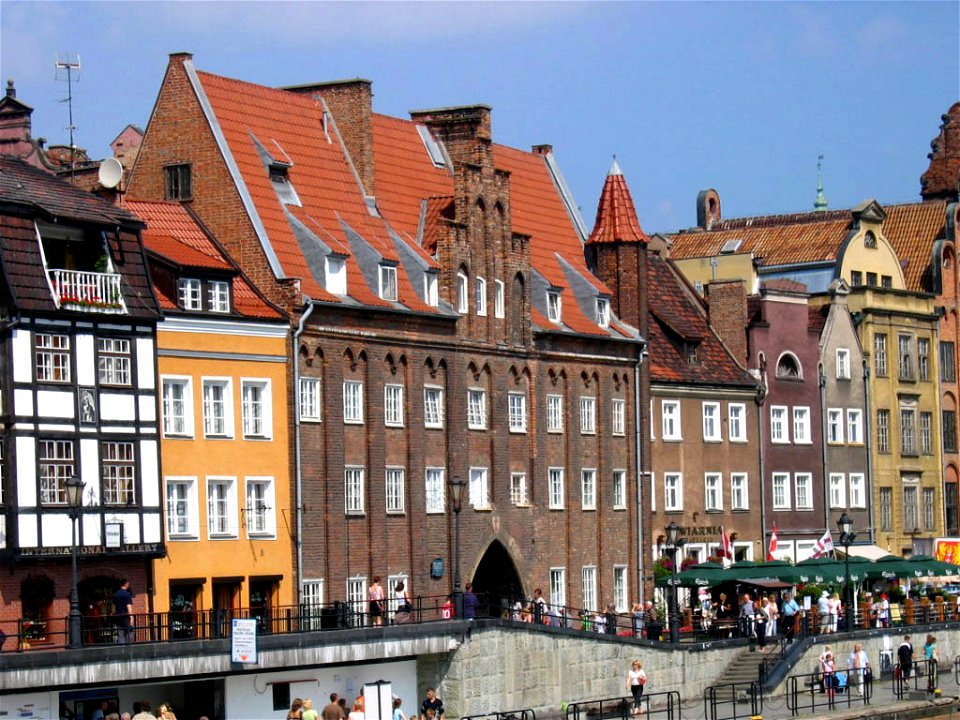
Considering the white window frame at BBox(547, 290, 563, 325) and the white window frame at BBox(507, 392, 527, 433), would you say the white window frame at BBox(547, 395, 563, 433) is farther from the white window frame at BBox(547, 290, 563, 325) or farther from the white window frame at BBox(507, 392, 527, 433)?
the white window frame at BBox(547, 290, 563, 325)

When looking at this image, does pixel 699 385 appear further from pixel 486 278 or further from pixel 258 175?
pixel 258 175

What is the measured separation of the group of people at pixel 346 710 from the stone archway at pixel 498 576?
1499cm

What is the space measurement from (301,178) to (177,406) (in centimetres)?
1183

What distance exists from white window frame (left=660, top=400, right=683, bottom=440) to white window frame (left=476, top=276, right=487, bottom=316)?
11.6 metres

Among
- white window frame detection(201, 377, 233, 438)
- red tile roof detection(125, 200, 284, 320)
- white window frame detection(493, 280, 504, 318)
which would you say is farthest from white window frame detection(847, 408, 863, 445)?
white window frame detection(201, 377, 233, 438)

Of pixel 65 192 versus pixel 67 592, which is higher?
pixel 65 192

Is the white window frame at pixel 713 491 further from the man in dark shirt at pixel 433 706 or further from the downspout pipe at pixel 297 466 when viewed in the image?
the man in dark shirt at pixel 433 706

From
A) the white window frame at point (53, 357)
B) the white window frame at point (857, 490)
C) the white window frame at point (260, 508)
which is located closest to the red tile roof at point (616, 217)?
the white window frame at point (857, 490)

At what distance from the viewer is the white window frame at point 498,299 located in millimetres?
74938

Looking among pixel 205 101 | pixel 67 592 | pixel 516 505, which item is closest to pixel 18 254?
pixel 67 592

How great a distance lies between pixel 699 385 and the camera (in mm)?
85312

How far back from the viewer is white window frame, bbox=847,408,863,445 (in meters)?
93.9

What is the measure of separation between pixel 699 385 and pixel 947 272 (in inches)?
821

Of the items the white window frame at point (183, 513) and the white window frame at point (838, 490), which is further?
the white window frame at point (838, 490)
